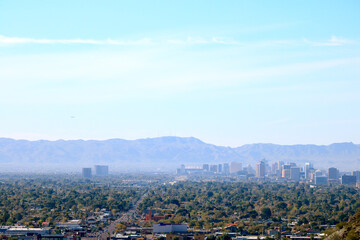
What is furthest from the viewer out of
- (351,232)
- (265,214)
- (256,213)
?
(256,213)

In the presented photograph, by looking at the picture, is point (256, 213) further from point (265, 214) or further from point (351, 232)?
point (351, 232)

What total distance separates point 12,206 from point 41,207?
5285mm

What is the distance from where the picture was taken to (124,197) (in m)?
127

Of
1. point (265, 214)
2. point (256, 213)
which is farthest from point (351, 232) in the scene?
point (256, 213)

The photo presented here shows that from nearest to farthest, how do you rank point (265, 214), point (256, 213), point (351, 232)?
point (351, 232) < point (265, 214) < point (256, 213)

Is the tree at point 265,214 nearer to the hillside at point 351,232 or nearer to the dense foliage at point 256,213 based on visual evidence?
the dense foliage at point 256,213

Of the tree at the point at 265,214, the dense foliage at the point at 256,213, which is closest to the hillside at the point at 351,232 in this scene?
the dense foliage at the point at 256,213

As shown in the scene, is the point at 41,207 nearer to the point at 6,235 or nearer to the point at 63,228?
the point at 63,228

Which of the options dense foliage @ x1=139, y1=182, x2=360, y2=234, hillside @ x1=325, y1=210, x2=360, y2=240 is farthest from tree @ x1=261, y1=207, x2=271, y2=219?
hillside @ x1=325, y1=210, x2=360, y2=240

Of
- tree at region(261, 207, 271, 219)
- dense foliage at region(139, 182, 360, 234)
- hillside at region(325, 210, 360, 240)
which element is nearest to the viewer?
hillside at region(325, 210, 360, 240)

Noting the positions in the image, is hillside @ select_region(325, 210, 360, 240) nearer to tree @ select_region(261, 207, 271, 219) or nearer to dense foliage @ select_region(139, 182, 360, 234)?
dense foliage @ select_region(139, 182, 360, 234)

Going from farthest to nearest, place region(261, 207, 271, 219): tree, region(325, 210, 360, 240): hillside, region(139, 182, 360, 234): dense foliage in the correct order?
region(261, 207, 271, 219): tree
region(139, 182, 360, 234): dense foliage
region(325, 210, 360, 240): hillside

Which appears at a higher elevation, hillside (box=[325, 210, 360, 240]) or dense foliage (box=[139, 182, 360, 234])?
hillside (box=[325, 210, 360, 240])

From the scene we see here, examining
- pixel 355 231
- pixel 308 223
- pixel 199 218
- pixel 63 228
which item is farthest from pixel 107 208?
pixel 355 231
